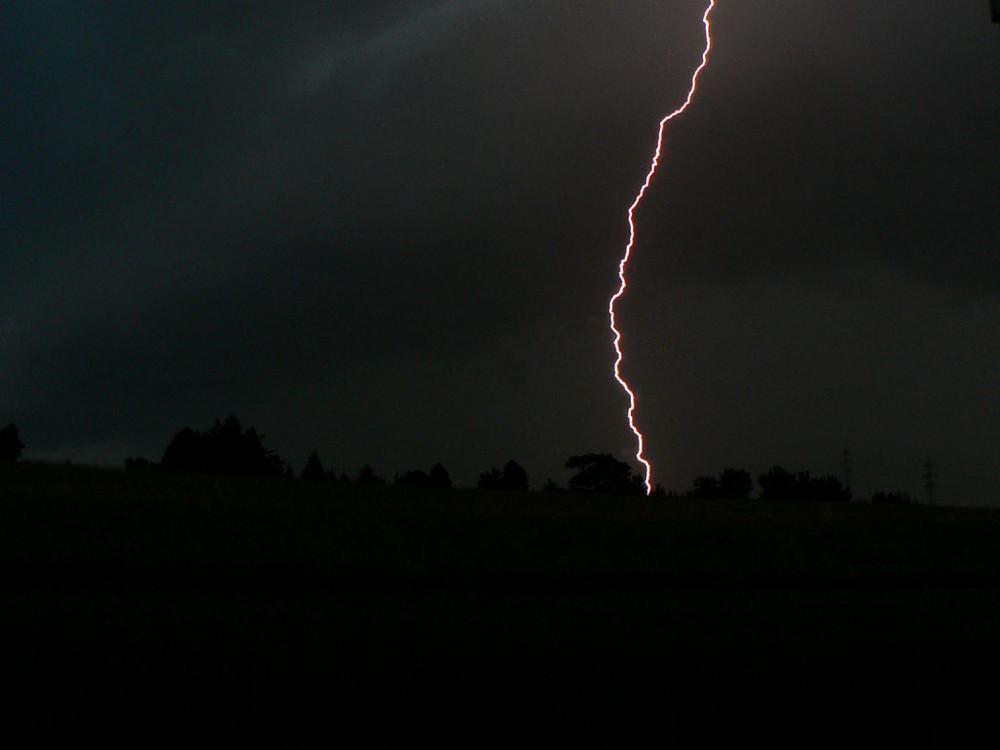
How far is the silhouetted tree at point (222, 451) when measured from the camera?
85.5 meters

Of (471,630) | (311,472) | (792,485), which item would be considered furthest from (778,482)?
(471,630)

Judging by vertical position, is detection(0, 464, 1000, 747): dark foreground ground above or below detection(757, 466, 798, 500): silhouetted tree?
below

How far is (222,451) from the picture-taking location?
8719 centimetres

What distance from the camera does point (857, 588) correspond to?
21734mm

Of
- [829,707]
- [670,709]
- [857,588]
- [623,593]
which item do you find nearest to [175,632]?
[670,709]

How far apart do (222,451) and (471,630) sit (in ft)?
261

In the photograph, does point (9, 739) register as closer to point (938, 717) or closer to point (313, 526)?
point (938, 717)

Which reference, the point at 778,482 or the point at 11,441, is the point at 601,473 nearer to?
the point at 778,482

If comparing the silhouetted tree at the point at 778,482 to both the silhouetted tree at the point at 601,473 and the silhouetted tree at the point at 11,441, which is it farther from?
the silhouetted tree at the point at 11,441

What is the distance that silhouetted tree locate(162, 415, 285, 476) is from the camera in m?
85.5

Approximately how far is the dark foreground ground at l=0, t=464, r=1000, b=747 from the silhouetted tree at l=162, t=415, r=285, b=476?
54.7m

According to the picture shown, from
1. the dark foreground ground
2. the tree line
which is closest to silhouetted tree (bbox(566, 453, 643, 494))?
the tree line

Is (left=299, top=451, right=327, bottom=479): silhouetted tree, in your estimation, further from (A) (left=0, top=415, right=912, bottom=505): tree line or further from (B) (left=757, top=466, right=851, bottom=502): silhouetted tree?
(B) (left=757, top=466, right=851, bottom=502): silhouetted tree

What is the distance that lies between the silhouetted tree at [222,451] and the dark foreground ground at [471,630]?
54.7 meters
